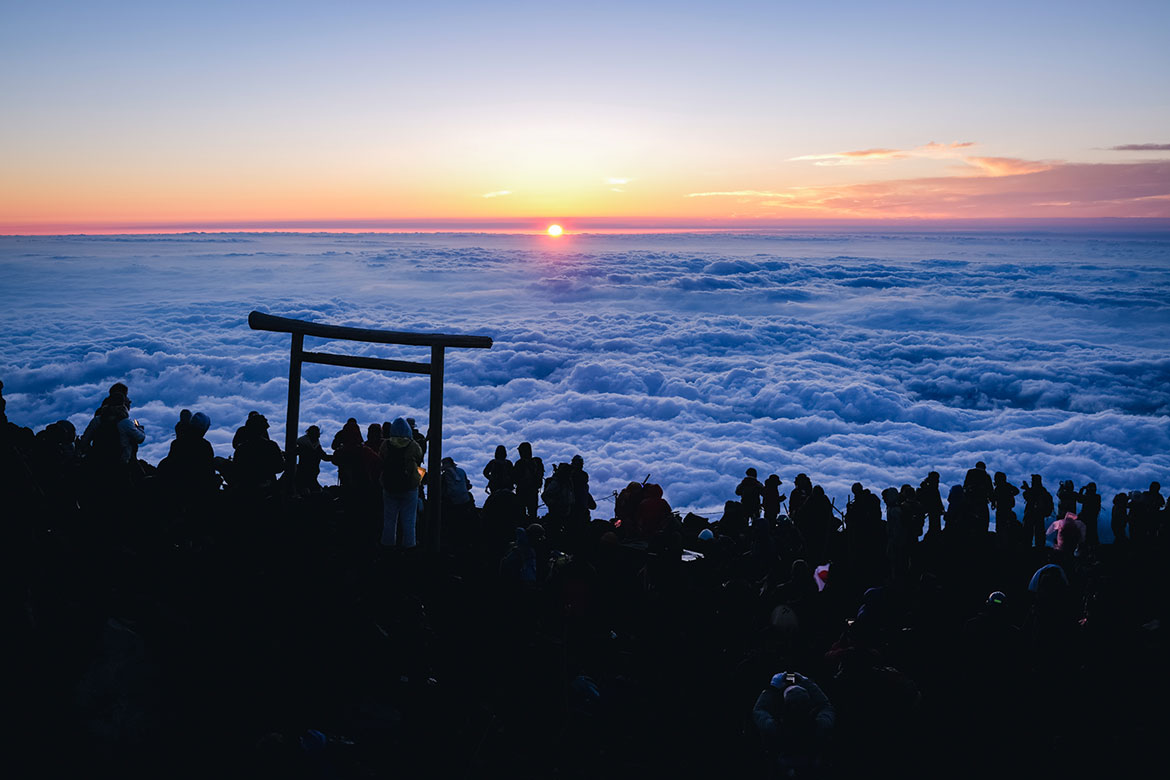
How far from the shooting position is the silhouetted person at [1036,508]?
987 centimetres

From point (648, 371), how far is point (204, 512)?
2289 inches

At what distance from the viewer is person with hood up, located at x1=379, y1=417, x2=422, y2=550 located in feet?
22.5

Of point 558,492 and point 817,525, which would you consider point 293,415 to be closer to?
point 558,492

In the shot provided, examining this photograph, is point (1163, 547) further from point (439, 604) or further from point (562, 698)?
point (439, 604)

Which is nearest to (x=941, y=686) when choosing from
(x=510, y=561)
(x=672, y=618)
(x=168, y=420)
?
(x=672, y=618)

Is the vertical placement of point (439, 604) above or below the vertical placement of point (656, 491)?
below

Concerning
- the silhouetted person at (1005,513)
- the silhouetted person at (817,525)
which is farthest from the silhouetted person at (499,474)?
the silhouetted person at (1005,513)

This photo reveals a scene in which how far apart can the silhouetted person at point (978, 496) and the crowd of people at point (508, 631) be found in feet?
0.37

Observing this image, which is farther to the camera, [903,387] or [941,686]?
[903,387]

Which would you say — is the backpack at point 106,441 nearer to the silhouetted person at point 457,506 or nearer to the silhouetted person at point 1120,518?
the silhouetted person at point 457,506

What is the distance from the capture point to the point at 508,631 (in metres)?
6.48

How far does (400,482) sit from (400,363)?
1503 mm

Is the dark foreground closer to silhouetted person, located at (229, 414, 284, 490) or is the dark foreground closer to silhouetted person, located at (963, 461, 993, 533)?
silhouetted person, located at (229, 414, 284, 490)

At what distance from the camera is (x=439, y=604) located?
6.73 meters
